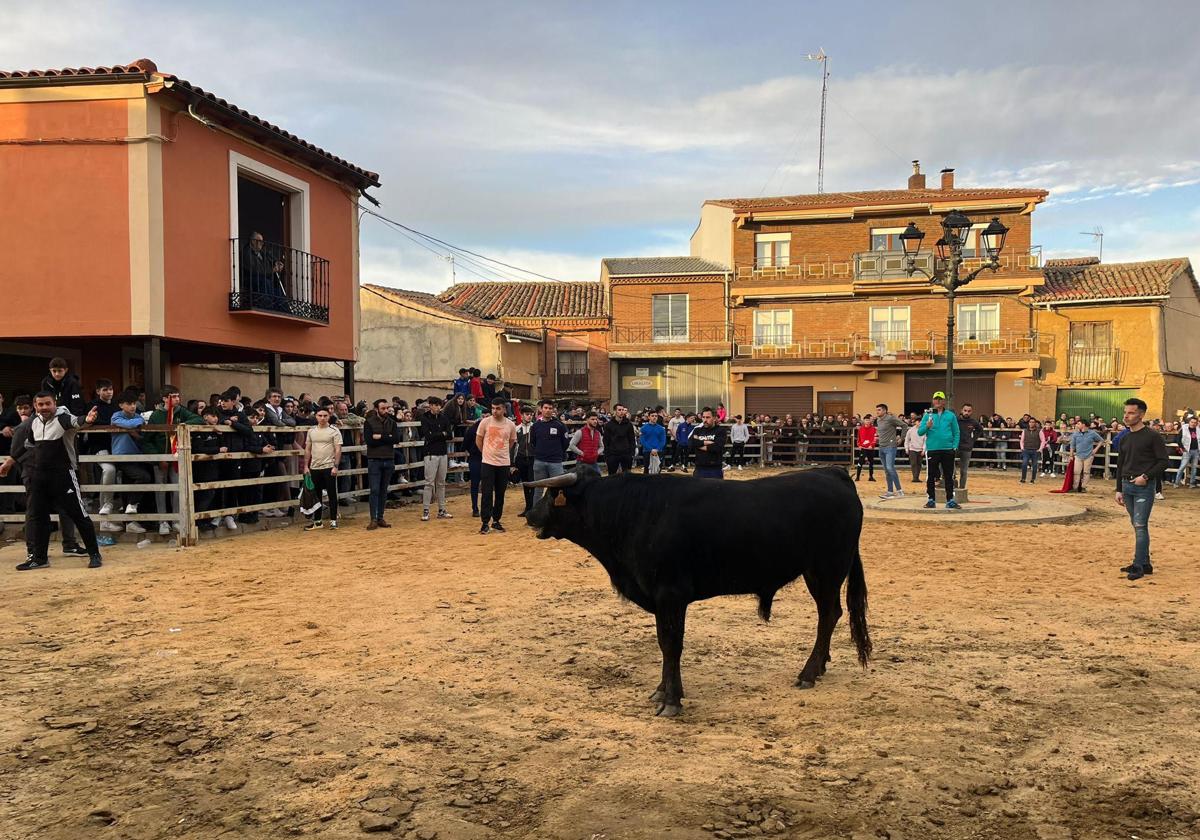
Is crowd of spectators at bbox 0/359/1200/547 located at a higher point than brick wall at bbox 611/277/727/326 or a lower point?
lower

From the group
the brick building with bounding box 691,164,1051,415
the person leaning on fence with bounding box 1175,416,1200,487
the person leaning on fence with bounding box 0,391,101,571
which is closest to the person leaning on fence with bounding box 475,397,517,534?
the person leaning on fence with bounding box 0,391,101,571

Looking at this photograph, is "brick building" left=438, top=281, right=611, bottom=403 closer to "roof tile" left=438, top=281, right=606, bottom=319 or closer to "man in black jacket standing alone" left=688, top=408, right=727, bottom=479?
"roof tile" left=438, top=281, right=606, bottom=319

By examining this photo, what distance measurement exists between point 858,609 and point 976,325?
32603mm

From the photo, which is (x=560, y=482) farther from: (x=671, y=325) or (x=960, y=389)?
(x=960, y=389)

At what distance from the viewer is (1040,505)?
14.2 metres

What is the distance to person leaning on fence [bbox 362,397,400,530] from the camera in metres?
11.9

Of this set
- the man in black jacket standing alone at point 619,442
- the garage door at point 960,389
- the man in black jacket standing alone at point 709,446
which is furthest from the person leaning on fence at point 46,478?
the garage door at point 960,389

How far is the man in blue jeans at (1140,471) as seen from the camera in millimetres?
8258

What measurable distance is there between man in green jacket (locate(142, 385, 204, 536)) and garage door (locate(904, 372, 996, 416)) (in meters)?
30.2

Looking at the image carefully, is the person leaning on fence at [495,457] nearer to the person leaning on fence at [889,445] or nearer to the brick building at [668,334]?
the person leaning on fence at [889,445]

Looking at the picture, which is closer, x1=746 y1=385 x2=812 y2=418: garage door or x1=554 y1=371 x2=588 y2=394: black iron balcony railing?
x1=746 y1=385 x2=812 y2=418: garage door

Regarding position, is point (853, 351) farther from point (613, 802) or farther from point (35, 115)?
point (613, 802)

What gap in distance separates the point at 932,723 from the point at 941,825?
3.81 feet

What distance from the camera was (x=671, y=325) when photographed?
3741cm
